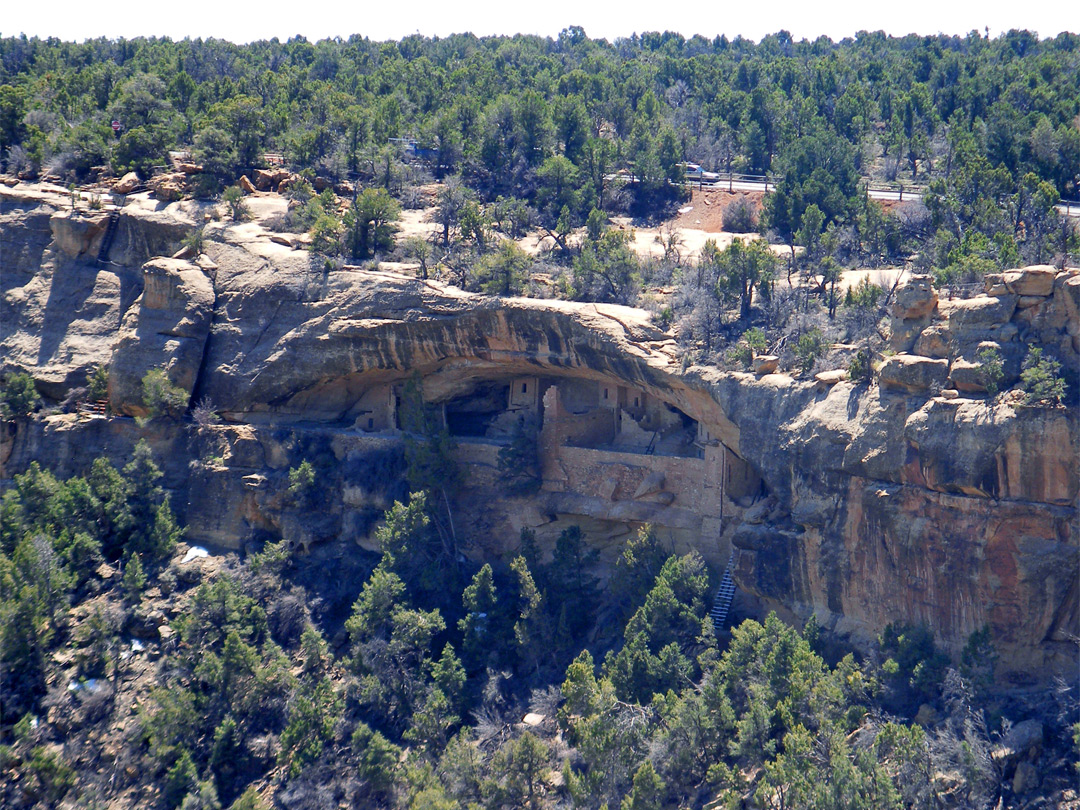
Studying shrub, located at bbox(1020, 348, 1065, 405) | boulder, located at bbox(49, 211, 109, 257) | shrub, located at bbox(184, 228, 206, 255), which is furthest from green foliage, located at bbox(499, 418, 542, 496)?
boulder, located at bbox(49, 211, 109, 257)

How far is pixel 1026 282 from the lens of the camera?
2375cm

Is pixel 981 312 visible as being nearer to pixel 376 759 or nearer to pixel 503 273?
pixel 503 273

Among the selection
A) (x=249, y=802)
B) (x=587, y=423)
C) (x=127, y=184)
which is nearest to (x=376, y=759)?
(x=249, y=802)

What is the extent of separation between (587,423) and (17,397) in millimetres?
16550

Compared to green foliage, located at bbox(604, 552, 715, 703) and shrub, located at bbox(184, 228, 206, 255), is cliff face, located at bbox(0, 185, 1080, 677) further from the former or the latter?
green foliage, located at bbox(604, 552, 715, 703)

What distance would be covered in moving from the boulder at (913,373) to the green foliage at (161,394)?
19.6 m

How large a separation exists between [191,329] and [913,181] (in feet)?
86.7

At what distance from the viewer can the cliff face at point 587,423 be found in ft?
76.6

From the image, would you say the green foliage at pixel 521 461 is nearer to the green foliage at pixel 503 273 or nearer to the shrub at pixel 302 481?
the green foliage at pixel 503 273

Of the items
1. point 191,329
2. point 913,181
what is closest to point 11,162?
point 191,329

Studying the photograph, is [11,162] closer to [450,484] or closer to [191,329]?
[191,329]

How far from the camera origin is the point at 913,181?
4419cm

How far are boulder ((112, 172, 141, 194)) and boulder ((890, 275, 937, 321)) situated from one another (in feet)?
82.9

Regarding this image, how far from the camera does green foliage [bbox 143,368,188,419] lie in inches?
1332
